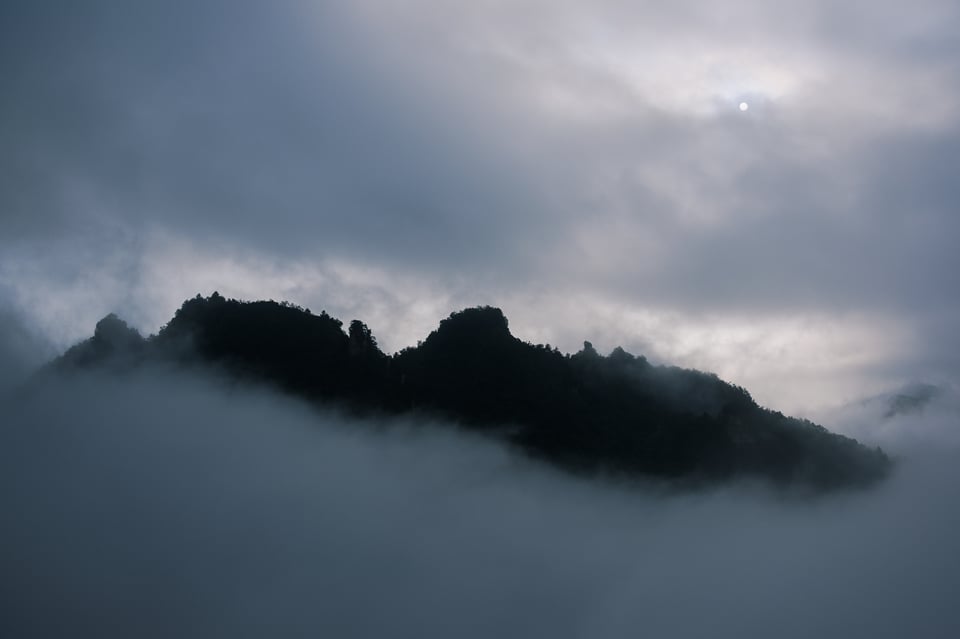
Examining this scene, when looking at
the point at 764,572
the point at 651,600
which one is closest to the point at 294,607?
the point at 651,600

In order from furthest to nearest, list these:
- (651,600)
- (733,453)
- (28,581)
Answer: (733,453)
(651,600)
(28,581)

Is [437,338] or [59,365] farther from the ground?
[437,338]

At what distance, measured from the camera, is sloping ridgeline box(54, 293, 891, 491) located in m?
144

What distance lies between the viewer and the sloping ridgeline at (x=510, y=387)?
5689 inches

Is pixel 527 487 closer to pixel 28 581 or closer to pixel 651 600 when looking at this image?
pixel 651 600

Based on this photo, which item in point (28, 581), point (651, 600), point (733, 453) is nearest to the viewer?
point (28, 581)

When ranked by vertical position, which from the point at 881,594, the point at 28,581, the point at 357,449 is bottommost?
the point at 28,581

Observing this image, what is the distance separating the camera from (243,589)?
132500mm

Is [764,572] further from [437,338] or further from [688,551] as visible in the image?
[437,338]

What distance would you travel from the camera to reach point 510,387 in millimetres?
144625

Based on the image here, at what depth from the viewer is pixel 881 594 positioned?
149375 millimetres

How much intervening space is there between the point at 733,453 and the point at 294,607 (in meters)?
71.9

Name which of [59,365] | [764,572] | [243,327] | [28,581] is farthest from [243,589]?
[764,572]

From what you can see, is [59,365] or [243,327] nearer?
[243,327]
